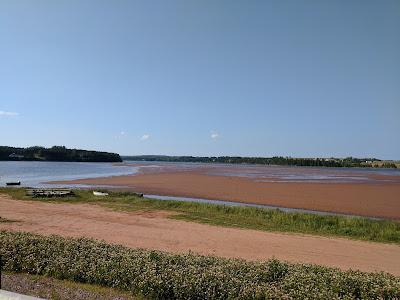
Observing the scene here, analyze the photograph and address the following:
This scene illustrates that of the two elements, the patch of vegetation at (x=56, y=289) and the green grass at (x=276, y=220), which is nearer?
the patch of vegetation at (x=56, y=289)

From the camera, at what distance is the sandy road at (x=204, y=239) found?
599 inches

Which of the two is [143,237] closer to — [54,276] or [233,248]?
[233,248]

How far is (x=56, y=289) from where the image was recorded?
26.7 feet

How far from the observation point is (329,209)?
33312mm

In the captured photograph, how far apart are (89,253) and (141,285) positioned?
7.45ft

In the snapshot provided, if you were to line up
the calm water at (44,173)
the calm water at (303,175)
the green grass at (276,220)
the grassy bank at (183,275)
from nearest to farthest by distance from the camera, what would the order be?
the grassy bank at (183,275)
the green grass at (276,220)
the calm water at (44,173)
the calm water at (303,175)

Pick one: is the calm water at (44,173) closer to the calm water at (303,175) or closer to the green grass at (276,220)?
the calm water at (303,175)

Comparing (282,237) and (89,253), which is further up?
(89,253)

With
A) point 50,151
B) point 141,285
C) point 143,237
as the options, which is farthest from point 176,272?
point 50,151

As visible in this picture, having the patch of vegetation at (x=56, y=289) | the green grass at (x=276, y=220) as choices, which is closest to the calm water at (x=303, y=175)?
the green grass at (x=276, y=220)

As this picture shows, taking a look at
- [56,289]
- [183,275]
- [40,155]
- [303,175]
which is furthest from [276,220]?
[40,155]

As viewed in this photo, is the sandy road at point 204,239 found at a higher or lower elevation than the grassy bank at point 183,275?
lower

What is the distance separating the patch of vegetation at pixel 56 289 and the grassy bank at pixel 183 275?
0.21m

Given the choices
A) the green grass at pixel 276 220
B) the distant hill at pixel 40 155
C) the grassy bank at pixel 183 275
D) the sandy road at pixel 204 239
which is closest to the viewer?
the grassy bank at pixel 183 275
